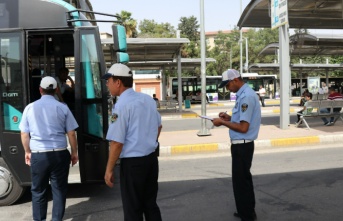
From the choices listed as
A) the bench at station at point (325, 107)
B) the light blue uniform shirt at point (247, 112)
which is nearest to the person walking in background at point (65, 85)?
the light blue uniform shirt at point (247, 112)

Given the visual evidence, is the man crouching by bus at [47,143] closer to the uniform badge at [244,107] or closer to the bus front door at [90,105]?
the bus front door at [90,105]

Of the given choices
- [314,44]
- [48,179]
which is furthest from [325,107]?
[48,179]

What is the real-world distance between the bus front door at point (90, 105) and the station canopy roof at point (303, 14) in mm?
9004

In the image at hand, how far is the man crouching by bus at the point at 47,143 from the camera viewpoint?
3877 mm

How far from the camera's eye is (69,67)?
7012mm

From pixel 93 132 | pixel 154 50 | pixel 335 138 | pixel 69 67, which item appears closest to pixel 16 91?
pixel 93 132

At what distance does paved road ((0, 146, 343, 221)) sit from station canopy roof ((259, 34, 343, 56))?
11.4m

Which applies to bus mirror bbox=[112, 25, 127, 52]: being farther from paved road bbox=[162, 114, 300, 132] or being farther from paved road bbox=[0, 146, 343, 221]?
paved road bbox=[162, 114, 300, 132]

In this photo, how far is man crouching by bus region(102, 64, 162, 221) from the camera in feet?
9.95

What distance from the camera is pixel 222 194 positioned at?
5492mm

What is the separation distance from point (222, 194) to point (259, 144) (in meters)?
4.48

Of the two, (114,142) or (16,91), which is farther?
(16,91)

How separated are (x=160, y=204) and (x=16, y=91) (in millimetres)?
2499

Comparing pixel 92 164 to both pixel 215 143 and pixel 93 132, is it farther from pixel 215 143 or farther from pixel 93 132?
pixel 215 143
